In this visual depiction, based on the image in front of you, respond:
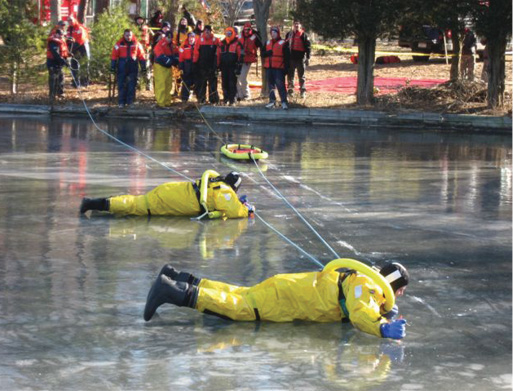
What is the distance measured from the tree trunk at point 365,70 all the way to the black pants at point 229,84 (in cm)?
287

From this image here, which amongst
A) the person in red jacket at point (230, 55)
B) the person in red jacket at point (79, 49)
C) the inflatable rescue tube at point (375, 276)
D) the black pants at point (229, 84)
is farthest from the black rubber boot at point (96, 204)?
the person in red jacket at point (79, 49)

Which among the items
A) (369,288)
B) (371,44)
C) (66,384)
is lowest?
(66,384)

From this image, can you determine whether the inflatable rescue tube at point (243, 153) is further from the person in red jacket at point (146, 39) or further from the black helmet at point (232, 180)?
the person in red jacket at point (146, 39)

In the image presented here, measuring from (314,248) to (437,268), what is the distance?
136 centimetres

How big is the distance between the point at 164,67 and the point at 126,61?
35.6 inches

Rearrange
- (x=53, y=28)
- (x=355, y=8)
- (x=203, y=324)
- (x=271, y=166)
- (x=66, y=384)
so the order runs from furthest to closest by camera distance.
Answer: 1. (x=53, y=28)
2. (x=355, y=8)
3. (x=271, y=166)
4. (x=203, y=324)
5. (x=66, y=384)

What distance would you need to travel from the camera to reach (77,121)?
2231 cm

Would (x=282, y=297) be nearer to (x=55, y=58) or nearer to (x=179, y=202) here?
(x=179, y=202)

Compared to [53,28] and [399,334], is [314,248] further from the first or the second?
[53,28]

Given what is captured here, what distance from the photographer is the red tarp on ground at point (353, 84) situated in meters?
25.7

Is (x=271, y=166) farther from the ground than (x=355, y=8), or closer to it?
closer to it

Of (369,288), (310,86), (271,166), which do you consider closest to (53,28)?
(310,86)

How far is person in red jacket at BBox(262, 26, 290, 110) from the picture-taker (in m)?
22.2

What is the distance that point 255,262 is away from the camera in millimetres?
9688
